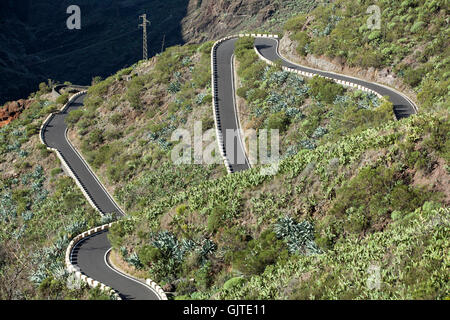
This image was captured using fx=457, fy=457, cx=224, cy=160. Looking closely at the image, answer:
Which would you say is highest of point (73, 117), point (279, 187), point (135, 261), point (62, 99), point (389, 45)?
point (389, 45)

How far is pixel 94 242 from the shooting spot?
108 feet

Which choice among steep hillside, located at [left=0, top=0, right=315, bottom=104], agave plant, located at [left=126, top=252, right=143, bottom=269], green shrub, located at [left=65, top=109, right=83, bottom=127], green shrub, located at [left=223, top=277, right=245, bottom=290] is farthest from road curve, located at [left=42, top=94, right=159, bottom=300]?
steep hillside, located at [left=0, top=0, right=315, bottom=104]

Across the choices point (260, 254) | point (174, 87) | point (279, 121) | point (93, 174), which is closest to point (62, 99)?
point (174, 87)

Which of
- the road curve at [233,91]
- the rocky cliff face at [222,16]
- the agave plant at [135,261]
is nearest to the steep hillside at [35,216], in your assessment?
the agave plant at [135,261]

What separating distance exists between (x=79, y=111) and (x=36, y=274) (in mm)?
34440

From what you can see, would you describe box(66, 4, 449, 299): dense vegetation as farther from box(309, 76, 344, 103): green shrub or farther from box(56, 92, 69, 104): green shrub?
box(56, 92, 69, 104): green shrub

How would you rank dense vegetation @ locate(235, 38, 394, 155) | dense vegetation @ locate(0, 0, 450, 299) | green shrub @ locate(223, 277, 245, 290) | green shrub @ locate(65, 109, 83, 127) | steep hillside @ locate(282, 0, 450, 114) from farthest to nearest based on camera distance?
green shrub @ locate(65, 109, 83, 127)
steep hillside @ locate(282, 0, 450, 114)
dense vegetation @ locate(235, 38, 394, 155)
green shrub @ locate(223, 277, 245, 290)
dense vegetation @ locate(0, 0, 450, 299)

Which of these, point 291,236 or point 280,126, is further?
point 280,126

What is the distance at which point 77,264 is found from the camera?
28844 mm

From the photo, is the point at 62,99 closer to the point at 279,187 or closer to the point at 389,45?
the point at 389,45

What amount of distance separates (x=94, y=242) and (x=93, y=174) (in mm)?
17362

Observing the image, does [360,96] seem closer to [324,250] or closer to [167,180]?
[167,180]

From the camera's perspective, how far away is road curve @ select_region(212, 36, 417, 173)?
126 feet

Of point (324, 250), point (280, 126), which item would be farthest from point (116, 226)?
point (280, 126)
